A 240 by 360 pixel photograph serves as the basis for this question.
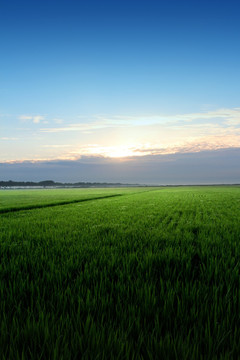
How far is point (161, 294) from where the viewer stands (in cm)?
307

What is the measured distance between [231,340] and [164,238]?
195 inches

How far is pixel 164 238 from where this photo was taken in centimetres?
712

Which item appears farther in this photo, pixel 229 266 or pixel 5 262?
pixel 5 262

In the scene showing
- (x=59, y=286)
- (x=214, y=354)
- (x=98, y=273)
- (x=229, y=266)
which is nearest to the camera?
(x=214, y=354)

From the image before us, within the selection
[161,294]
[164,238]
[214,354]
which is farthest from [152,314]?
[164,238]

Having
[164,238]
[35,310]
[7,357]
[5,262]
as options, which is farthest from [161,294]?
[164,238]

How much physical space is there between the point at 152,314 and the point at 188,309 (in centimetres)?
47

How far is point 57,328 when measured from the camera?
238cm

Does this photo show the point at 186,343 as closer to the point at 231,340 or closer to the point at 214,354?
the point at 214,354

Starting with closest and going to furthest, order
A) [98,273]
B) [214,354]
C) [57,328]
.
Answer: [214,354] → [57,328] → [98,273]

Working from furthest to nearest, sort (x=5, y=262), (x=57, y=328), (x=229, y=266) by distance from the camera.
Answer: (x=5, y=262) < (x=229, y=266) < (x=57, y=328)

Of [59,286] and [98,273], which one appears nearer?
[59,286]

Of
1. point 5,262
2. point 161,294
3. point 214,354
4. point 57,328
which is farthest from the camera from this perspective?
point 5,262

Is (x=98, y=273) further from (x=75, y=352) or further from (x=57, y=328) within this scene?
(x=75, y=352)
